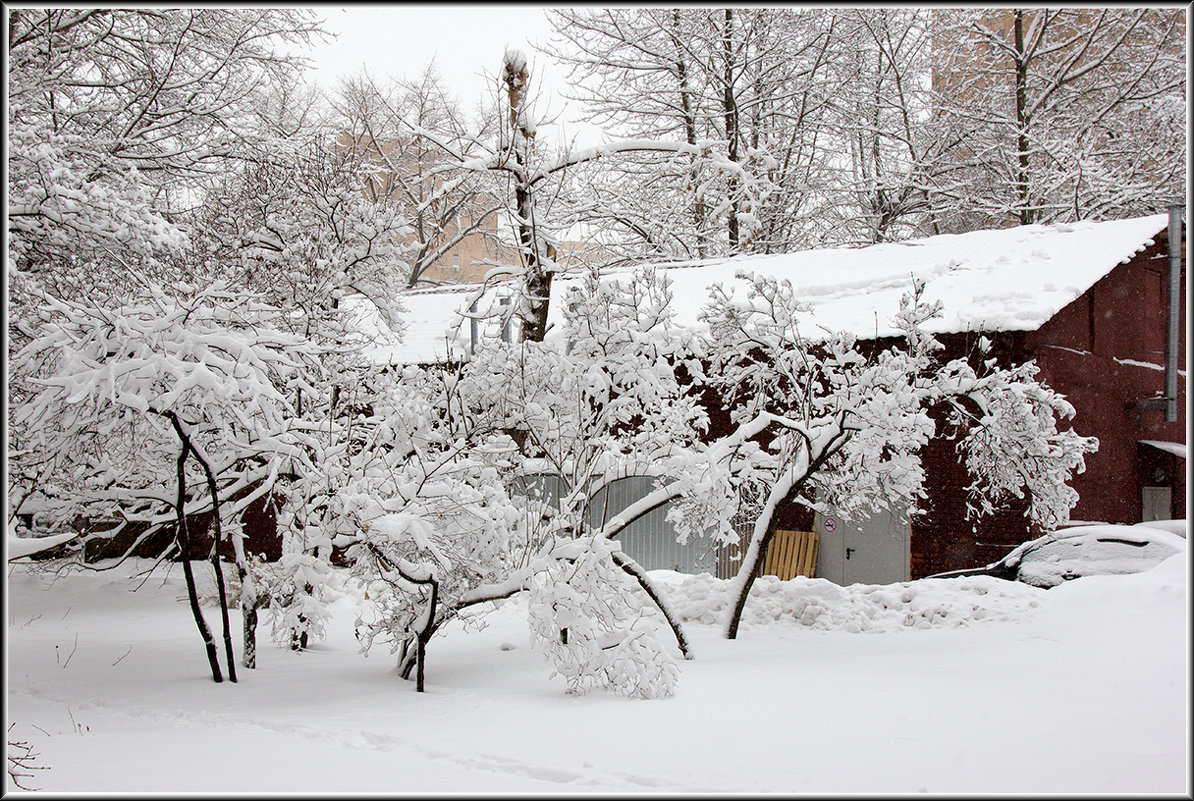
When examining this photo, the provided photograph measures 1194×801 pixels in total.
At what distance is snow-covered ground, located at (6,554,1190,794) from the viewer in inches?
180

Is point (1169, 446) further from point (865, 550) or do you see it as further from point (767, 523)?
point (767, 523)

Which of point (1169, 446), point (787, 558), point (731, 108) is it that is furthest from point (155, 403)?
point (731, 108)

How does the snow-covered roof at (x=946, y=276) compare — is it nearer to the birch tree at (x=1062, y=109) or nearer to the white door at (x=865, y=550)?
the white door at (x=865, y=550)

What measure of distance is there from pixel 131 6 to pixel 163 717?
23.8ft

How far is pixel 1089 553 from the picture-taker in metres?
10.2

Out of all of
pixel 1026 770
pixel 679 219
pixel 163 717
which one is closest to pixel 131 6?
pixel 163 717

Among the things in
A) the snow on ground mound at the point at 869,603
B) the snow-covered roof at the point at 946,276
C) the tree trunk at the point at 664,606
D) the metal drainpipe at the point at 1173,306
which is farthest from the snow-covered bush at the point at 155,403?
the metal drainpipe at the point at 1173,306

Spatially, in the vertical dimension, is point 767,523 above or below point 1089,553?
above

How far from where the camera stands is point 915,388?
29.1 ft

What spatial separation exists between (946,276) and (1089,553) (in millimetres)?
5393

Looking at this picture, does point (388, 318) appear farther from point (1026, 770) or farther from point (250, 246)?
point (1026, 770)

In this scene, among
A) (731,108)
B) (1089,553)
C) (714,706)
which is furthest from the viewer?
(731,108)

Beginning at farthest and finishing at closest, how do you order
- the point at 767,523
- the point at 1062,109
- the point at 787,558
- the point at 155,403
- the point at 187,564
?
the point at 1062,109 → the point at 787,558 → the point at 767,523 → the point at 187,564 → the point at 155,403

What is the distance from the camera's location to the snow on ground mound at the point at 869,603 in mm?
9688
